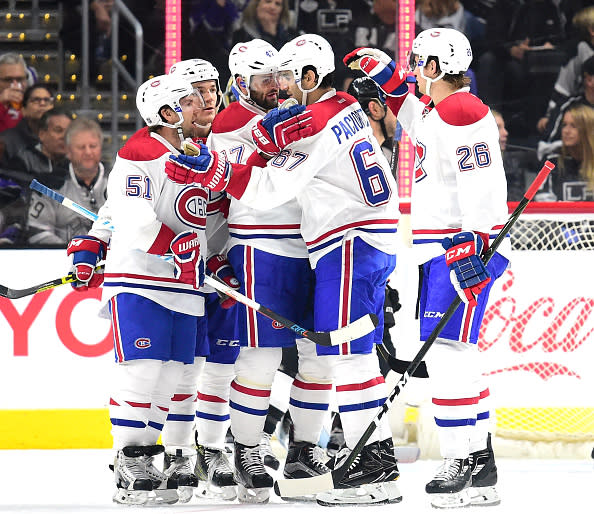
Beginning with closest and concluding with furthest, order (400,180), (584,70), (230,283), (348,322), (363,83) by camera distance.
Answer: (348,322)
(230,283)
(363,83)
(400,180)
(584,70)

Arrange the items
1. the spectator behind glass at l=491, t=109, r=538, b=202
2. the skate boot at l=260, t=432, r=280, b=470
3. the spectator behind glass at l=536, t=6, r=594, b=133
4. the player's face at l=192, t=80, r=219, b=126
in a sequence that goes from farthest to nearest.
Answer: the spectator behind glass at l=536, t=6, r=594, b=133, the spectator behind glass at l=491, t=109, r=538, b=202, the skate boot at l=260, t=432, r=280, b=470, the player's face at l=192, t=80, r=219, b=126

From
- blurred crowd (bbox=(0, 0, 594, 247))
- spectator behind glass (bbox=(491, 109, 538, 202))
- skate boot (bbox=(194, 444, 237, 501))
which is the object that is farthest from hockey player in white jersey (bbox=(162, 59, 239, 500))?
spectator behind glass (bbox=(491, 109, 538, 202))

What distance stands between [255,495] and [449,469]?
59 cm

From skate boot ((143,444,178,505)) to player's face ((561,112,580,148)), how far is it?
363 centimetres

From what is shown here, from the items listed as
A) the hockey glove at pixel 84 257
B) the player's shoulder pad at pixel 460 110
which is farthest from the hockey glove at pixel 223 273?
the player's shoulder pad at pixel 460 110

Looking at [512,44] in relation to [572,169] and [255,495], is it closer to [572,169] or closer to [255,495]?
[572,169]

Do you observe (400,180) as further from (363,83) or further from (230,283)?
(230,283)

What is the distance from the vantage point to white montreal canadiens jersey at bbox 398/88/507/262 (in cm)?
341

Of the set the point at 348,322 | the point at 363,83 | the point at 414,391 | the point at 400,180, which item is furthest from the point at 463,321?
the point at 400,180

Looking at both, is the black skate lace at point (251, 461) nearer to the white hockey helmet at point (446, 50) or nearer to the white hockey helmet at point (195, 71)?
the white hockey helmet at point (195, 71)

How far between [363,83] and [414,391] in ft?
4.57

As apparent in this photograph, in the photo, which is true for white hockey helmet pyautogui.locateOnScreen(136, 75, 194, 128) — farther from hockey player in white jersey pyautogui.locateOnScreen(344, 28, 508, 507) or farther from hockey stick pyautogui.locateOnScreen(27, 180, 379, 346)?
hockey player in white jersey pyautogui.locateOnScreen(344, 28, 508, 507)

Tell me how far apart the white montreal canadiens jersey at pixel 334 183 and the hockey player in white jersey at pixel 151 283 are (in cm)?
25

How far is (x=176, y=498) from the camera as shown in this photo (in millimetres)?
3473
